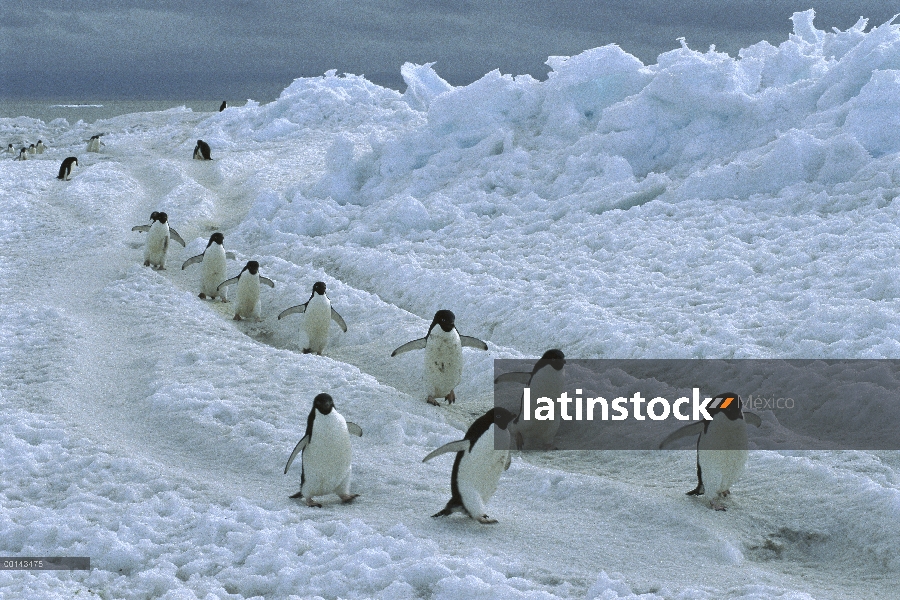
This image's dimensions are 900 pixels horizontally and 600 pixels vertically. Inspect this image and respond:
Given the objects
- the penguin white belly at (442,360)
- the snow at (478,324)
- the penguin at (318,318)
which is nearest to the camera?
the snow at (478,324)

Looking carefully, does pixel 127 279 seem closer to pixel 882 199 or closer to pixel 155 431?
pixel 155 431

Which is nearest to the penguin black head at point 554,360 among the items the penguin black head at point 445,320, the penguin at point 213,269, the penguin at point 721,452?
the penguin black head at point 445,320

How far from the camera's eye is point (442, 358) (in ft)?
A: 27.1

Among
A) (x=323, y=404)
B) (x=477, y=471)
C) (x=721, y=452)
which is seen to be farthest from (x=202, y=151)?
(x=721, y=452)

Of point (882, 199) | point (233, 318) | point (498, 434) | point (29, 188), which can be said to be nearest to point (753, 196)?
point (882, 199)

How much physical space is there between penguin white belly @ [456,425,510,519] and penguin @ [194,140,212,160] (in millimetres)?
22708

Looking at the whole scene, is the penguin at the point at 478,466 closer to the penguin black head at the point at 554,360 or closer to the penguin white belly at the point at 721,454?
the penguin white belly at the point at 721,454

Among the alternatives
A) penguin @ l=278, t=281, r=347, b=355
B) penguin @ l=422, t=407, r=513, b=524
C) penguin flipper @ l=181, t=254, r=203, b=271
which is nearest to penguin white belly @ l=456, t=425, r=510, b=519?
penguin @ l=422, t=407, r=513, b=524

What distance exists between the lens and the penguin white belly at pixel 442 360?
8.24 m

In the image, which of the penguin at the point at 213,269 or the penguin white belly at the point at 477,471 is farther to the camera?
the penguin at the point at 213,269

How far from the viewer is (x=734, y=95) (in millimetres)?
15258

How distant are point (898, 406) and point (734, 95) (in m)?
8.80

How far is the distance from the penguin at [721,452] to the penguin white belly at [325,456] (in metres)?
2.42

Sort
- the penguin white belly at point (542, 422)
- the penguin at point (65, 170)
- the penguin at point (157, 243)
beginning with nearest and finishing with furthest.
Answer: the penguin white belly at point (542, 422), the penguin at point (157, 243), the penguin at point (65, 170)
